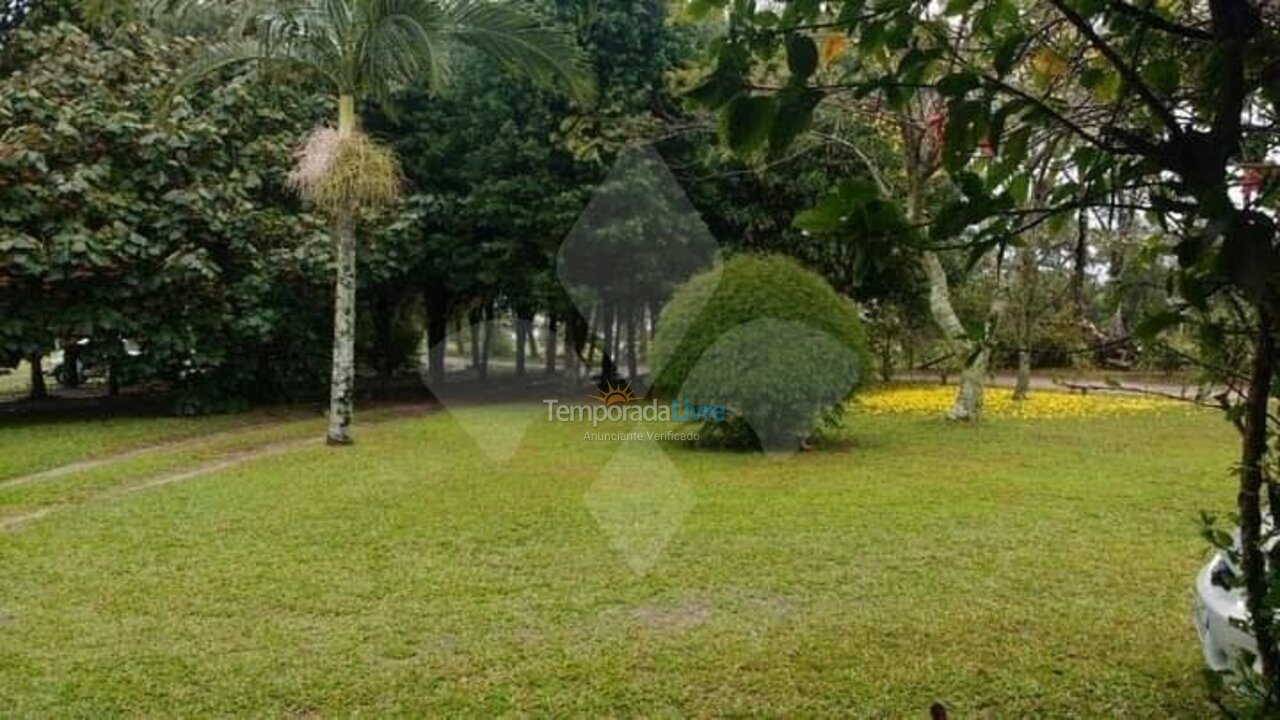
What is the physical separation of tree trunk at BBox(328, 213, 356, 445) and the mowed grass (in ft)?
5.28

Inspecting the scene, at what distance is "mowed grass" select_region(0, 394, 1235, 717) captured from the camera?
316 cm

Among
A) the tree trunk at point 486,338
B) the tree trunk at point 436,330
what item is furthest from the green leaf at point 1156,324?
the tree trunk at point 486,338

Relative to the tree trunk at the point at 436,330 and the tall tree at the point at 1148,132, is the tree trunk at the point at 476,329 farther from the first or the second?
the tall tree at the point at 1148,132

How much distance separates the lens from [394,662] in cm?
342

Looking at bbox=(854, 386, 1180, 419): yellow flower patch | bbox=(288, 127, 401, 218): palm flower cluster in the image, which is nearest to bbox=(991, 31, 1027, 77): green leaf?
bbox=(288, 127, 401, 218): palm flower cluster

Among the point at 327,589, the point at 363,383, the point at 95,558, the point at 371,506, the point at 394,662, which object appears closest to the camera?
the point at 394,662

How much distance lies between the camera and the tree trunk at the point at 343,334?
8.81 m

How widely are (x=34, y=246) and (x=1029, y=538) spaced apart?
9.81m

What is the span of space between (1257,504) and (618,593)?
311 cm

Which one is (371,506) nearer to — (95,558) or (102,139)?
(95,558)

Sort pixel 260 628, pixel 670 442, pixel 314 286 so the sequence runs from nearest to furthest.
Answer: pixel 260 628 → pixel 670 442 → pixel 314 286

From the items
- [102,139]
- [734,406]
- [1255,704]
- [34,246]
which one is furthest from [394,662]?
[102,139]

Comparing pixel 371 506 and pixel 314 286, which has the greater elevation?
pixel 314 286

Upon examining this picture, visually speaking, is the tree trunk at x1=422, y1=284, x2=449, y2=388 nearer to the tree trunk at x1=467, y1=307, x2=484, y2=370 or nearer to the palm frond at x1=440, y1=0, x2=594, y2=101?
the tree trunk at x1=467, y1=307, x2=484, y2=370
